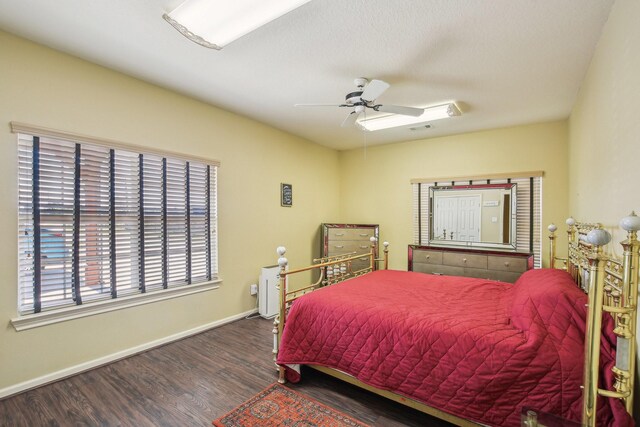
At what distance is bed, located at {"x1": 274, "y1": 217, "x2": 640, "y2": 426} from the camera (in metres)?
1.14

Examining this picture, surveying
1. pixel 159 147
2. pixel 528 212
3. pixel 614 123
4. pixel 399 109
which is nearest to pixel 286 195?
pixel 159 147

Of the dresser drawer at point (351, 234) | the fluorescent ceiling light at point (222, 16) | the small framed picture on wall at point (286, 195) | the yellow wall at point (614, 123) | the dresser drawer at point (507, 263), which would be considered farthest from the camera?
the dresser drawer at point (351, 234)

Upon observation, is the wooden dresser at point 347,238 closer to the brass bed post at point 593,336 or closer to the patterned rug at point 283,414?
the patterned rug at point 283,414

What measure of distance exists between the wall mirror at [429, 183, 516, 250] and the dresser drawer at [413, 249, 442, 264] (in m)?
0.36

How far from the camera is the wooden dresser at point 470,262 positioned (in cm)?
371

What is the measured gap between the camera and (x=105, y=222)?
263 centimetres

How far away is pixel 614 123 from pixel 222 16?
2503 millimetres

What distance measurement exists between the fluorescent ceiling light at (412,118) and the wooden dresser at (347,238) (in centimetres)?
168

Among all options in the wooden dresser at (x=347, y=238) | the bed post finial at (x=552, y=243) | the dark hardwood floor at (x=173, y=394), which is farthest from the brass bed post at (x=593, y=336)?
the wooden dresser at (x=347, y=238)

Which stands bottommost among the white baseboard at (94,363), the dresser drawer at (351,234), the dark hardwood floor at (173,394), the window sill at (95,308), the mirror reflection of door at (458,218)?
the dark hardwood floor at (173,394)

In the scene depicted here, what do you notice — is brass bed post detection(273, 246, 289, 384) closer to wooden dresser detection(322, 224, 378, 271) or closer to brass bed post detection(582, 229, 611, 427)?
brass bed post detection(582, 229, 611, 427)

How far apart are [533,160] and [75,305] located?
536 cm

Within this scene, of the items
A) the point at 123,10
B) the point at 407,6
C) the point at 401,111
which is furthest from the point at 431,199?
the point at 123,10

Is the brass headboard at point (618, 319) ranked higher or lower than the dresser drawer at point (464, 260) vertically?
higher
